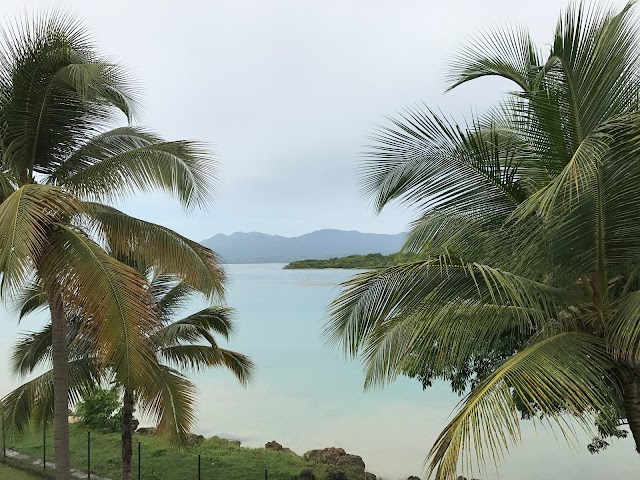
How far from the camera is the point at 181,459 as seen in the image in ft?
43.3

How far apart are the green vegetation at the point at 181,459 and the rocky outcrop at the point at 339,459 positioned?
583 mm

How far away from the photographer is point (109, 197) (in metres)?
6.41

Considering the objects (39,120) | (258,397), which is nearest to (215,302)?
(39,120)

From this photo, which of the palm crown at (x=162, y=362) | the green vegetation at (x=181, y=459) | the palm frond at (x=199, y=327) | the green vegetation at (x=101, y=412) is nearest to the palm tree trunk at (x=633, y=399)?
the palm crown at (x=162, y=362)

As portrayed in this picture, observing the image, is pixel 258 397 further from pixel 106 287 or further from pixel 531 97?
pixel 531 97

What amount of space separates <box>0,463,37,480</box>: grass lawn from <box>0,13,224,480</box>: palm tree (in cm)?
577

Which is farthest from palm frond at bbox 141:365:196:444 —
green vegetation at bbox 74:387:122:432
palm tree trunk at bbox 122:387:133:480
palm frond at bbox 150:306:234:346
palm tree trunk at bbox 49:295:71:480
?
green vegetation at bbox 74:387:122:432

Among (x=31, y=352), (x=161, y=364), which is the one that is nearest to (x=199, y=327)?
(x=161, y=364)

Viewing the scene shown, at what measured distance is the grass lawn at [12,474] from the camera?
1084 cm

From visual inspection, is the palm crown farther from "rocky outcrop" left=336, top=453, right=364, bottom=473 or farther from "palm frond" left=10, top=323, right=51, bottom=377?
"rocky outcrop" left=336, top=453, right=364, bottom=473

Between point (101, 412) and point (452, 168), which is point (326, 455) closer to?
point (101, 412)

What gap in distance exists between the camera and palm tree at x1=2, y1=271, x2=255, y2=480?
808 centimetres

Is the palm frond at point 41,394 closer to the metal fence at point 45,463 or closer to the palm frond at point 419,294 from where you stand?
the metal fence at point 45,463

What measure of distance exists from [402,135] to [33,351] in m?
7.68
